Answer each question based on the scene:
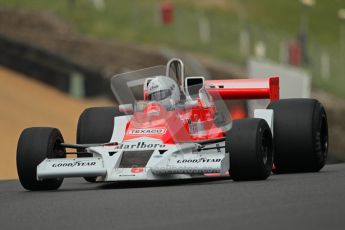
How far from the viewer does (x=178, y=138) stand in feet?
46.8

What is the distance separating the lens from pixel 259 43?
47125 millimetres

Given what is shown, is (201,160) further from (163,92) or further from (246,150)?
(163,92)

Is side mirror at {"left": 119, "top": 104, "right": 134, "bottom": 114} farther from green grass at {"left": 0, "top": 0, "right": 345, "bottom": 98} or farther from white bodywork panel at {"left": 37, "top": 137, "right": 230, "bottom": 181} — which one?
green grass at {"left": 0, "top": 0, "right": 345, "bottom": 98}

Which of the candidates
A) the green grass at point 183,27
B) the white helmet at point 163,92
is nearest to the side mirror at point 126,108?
the white helmet at point 163,92

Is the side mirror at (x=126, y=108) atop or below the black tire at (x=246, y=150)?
atop

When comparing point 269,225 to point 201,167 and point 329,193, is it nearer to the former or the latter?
point 329,193

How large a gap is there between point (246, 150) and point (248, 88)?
343 cm

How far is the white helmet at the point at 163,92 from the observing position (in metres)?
15.0

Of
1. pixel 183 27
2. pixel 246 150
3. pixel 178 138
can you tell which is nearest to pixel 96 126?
pixel 178 138

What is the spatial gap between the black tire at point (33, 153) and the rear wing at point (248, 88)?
11.0 ft

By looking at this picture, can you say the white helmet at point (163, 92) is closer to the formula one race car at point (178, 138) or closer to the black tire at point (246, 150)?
the formula one race car at point (178, 138)

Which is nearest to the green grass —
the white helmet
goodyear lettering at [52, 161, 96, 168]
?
the white helmet

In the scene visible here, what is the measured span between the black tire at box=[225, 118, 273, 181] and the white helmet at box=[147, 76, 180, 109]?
124 centimetres

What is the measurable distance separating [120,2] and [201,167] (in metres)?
34.0
